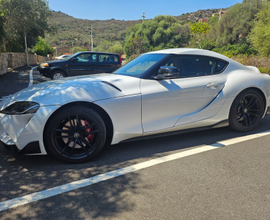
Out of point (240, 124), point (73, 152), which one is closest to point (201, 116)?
point (240, 124)

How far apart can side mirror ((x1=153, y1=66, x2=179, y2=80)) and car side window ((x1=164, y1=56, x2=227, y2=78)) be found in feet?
0.87

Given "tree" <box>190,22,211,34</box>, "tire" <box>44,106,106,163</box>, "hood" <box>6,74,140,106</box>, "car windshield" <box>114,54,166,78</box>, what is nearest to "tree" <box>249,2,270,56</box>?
"car windshield" <box>114,54,166,78</box>

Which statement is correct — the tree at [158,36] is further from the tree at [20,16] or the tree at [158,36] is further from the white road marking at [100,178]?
the white road marking at [100,178]

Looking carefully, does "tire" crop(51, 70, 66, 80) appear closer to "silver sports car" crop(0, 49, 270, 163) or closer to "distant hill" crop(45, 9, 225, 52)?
"silver sports car" crop(0, 49, 270, 163)

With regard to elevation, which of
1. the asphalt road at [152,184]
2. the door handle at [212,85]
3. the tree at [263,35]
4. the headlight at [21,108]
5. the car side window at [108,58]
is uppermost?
the tree at [263,35]

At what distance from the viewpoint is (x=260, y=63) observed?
46.5 ft

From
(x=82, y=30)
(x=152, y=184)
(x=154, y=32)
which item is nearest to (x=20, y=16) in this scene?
(x=152, y=184)

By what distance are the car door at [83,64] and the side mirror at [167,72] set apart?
910cm

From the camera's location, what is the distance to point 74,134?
2895mm

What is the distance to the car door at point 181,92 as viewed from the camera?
321cm

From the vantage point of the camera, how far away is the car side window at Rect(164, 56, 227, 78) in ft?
11.9

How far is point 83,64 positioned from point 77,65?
0.31 m

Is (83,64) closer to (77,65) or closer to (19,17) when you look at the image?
(77,65)

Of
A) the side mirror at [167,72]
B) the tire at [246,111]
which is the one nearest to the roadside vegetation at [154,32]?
the tire at [246,111]
